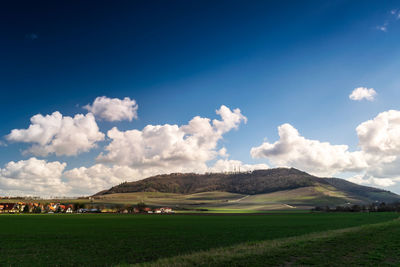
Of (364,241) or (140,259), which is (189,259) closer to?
(140,259)

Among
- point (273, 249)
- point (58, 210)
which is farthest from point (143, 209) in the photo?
point (273, 249)

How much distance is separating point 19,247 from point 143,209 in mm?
163391

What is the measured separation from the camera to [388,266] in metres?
18.7

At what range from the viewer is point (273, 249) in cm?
2495

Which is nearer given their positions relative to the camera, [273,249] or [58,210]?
[273,249]

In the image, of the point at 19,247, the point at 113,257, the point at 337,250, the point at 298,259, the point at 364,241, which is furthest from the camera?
the point at 19,247

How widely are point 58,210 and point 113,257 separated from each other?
183763mm

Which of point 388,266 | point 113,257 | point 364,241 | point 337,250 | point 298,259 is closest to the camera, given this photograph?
point 388,266

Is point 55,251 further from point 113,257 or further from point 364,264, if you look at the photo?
point 364,264

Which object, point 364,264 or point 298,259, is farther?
point 298,259

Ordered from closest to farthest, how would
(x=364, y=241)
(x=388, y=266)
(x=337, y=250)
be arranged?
(x=388, y=266)
(x=337, y=250)
(x=364, y=241)

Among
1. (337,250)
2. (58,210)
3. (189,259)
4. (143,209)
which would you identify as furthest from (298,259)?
(58,210)

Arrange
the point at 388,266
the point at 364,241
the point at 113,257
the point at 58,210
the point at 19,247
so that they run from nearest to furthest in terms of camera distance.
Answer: the point at 388,266
the point at 113,257
the point at 364,241
the point at 19,247
the point at 58,210

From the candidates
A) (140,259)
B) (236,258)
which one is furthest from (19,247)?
(236,258)
